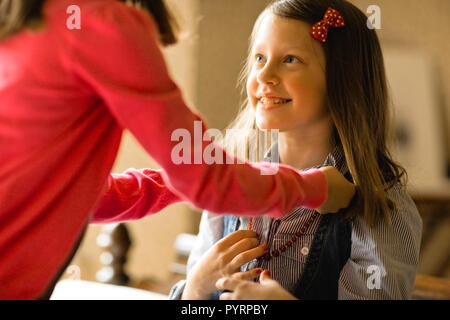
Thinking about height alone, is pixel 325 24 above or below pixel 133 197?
above

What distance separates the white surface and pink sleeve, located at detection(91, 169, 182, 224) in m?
0.38

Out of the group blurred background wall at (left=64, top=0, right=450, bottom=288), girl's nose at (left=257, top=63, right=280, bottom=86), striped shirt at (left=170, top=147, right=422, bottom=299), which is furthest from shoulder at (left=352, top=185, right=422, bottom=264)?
blurred background wall at (left=64, top=0, right=450, bottom=288)

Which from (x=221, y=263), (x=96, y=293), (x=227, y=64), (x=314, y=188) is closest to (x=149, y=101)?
(x=314, y=188)

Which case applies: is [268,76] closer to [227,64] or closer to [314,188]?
[314,188]

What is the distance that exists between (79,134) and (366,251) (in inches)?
17.9

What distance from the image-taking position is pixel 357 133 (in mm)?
826

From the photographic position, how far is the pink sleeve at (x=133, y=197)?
773mm

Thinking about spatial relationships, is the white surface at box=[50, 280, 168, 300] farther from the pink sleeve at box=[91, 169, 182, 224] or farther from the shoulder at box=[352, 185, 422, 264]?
the shoulder at box=[352, 185, 422, 264]

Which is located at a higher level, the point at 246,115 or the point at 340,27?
the point at 340,27

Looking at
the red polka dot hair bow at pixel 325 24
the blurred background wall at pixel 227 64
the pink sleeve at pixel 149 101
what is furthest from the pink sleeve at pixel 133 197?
the blurred background wall at pixel 227 64

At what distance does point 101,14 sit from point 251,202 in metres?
0.27

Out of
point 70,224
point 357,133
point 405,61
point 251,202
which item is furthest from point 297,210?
point 405,61

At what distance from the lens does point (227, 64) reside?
2781 mm

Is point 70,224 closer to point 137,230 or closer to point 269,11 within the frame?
point 269,11
